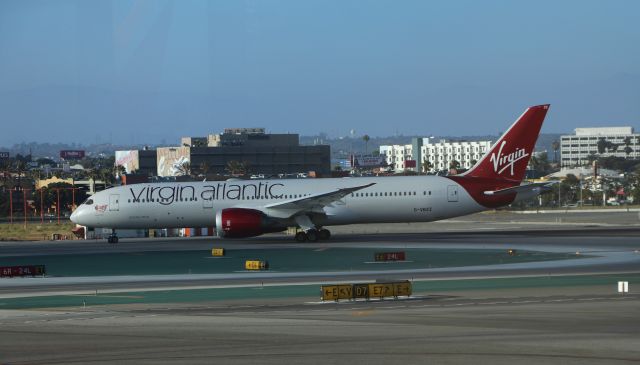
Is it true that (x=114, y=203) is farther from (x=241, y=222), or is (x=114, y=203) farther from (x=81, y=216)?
(x=241, y=222)

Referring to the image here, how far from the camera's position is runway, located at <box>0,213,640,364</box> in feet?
61.6

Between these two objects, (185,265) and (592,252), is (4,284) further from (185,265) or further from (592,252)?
(592,252)

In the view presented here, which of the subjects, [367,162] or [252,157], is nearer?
[252,157]

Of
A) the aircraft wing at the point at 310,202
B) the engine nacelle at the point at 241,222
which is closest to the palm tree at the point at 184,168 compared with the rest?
the engine nacelle at the point at 241,222

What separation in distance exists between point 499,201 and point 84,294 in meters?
28.2

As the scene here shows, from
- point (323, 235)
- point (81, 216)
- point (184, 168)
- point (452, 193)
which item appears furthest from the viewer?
point (184, 168)

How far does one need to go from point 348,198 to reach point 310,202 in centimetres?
247

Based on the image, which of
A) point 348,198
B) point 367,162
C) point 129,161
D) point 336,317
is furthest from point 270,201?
point 129,161

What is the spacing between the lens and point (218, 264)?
140 feet

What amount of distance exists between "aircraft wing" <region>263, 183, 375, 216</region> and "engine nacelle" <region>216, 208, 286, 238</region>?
2.43ft

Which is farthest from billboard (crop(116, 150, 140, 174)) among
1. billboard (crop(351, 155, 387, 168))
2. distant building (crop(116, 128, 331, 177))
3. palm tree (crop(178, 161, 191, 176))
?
billboard (crop(351, 155, 387, 168))

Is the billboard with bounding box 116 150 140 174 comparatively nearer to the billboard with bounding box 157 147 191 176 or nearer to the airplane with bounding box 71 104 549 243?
the billboard with bounding box 157 147 191 176

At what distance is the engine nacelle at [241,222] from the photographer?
2092 inches

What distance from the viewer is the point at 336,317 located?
79.6 ft
